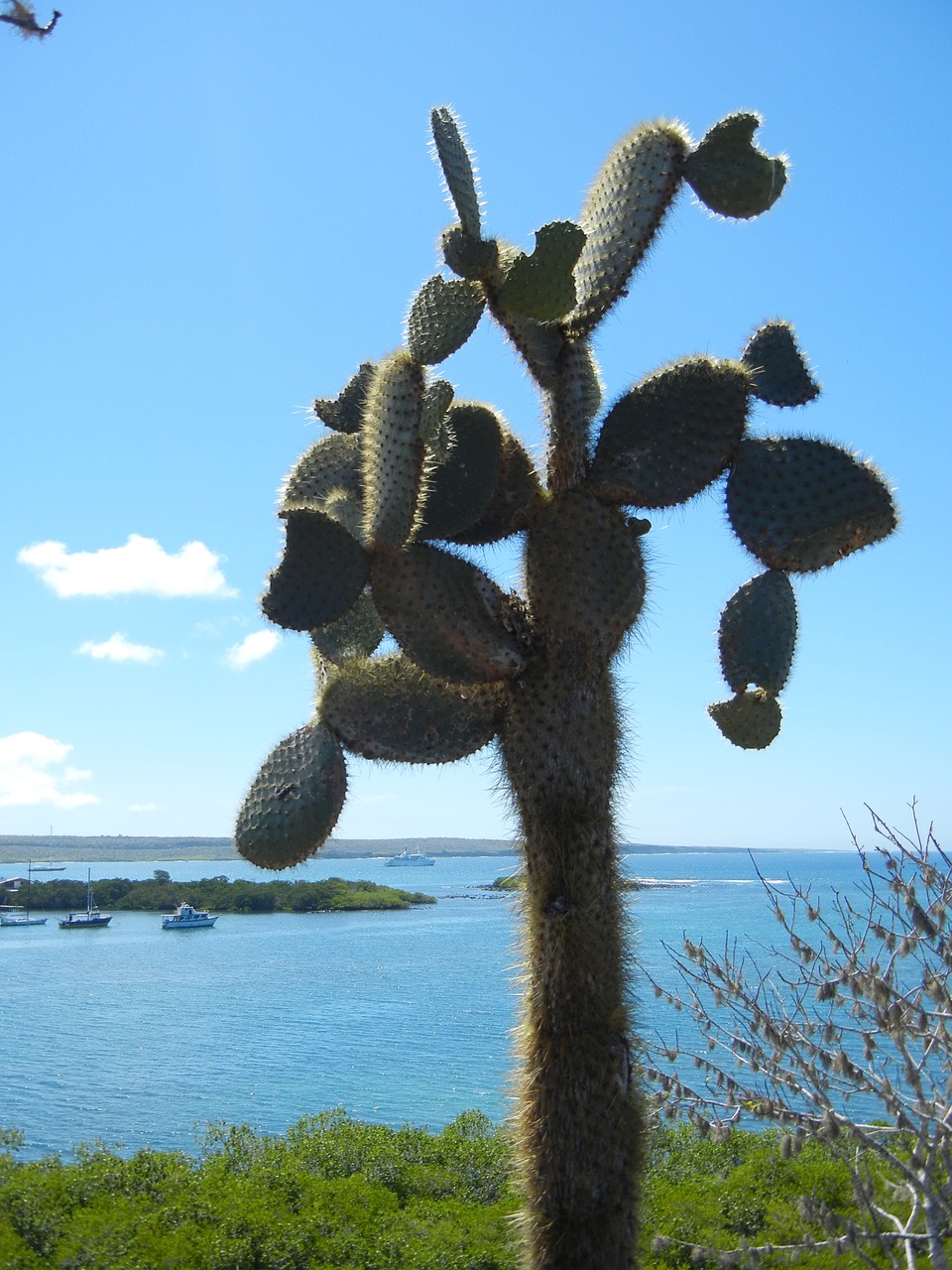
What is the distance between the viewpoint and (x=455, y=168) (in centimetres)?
294

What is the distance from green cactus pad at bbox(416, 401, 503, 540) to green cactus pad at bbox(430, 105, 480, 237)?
566 millimetres

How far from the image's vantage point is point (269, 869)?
3.16 meters

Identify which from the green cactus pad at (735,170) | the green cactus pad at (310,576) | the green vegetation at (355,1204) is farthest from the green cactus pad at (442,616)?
the green vegetation at (355,1204)

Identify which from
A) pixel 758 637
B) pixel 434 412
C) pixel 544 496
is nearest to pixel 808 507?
pixel 758 637

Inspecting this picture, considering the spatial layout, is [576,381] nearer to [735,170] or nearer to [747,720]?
[735,170]

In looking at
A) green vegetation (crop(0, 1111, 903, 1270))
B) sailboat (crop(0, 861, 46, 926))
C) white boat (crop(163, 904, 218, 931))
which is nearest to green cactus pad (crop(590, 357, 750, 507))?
green vegetation (crop(0, 1111, 903, 1270))

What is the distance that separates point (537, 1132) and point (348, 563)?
1487 millimetres

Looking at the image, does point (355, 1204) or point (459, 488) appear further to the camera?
point (355, 1204)

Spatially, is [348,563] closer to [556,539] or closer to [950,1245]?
[556,539]

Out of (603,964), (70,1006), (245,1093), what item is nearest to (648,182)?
(603,964)

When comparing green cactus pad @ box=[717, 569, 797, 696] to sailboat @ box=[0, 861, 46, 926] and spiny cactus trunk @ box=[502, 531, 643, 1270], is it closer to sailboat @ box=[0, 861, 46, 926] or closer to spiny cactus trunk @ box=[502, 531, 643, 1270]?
spiny cactus trunk @ box=[502, 531, 643, 1270]

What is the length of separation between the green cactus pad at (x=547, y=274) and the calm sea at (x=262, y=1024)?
5.28 feet

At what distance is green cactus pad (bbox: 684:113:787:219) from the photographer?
314cm

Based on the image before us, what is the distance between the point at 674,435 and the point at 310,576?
41.8 inches
